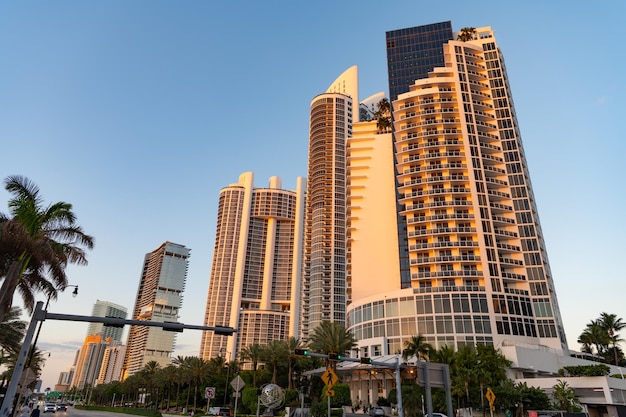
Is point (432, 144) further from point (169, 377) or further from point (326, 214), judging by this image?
point (169, 377)

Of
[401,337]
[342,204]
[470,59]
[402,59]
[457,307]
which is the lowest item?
[401,337]

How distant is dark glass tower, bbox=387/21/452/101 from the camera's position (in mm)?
115625

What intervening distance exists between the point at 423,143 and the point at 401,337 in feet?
138

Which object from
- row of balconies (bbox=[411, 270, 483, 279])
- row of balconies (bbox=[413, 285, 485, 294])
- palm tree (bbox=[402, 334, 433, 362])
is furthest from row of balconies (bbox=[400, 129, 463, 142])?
palm tree (bbox=[402, 334, 433, 362])

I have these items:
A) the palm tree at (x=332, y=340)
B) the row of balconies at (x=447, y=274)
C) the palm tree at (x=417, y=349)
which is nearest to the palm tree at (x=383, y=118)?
the row of balconies at (x=447, y=274)

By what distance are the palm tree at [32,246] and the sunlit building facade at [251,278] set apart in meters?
150

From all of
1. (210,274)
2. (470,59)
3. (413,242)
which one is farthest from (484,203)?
(210,274)

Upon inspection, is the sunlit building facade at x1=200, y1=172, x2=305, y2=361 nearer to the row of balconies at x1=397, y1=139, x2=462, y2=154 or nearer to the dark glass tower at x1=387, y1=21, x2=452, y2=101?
the dark glass tower at x1=387, y1=21, x2=452, y2=101

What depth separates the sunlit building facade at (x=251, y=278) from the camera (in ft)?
568

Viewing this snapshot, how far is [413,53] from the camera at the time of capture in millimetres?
119125

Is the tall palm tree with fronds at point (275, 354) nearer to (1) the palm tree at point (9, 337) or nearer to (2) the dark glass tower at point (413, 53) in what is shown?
(1) the palm tree at point (9, 337)

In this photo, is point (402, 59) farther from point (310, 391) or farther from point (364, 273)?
point (310, 391)

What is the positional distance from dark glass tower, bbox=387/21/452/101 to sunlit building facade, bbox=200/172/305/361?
318ft

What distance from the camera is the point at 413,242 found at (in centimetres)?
8788
